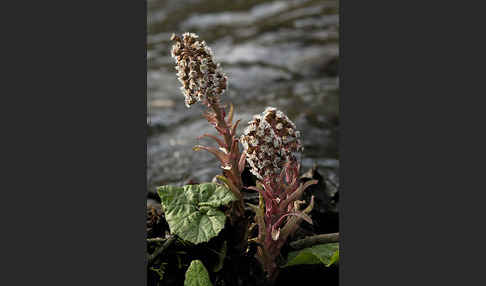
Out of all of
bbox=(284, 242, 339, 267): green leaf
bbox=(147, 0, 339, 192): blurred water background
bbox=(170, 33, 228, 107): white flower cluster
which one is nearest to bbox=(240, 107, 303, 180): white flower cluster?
bbox=(170, 33, 228, 107): white flower cluster

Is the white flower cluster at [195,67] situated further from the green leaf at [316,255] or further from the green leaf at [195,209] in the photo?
the green leaf at [316,255]

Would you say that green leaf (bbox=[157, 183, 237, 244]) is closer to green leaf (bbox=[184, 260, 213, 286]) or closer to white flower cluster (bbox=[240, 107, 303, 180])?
green leaf (bbox=[184, 260, 213, 286])

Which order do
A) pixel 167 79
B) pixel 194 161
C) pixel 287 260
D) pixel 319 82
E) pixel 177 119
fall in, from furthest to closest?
pixel 167 79
pixel 319 82
pixel 177 119
pixel 194 161
pixel 287 260

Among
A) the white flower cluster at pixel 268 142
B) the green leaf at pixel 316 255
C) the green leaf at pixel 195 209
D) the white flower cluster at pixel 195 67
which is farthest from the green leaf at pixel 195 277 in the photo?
the white flower cluster at pixel 195 67

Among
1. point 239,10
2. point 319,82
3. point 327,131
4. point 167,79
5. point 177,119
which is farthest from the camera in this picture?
point 239,10

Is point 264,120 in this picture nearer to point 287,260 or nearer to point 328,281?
point 287,260

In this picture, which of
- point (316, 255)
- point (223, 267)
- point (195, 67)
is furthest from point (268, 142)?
point (223, 267)

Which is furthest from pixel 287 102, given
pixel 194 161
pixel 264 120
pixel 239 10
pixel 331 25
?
pixel 239 10
